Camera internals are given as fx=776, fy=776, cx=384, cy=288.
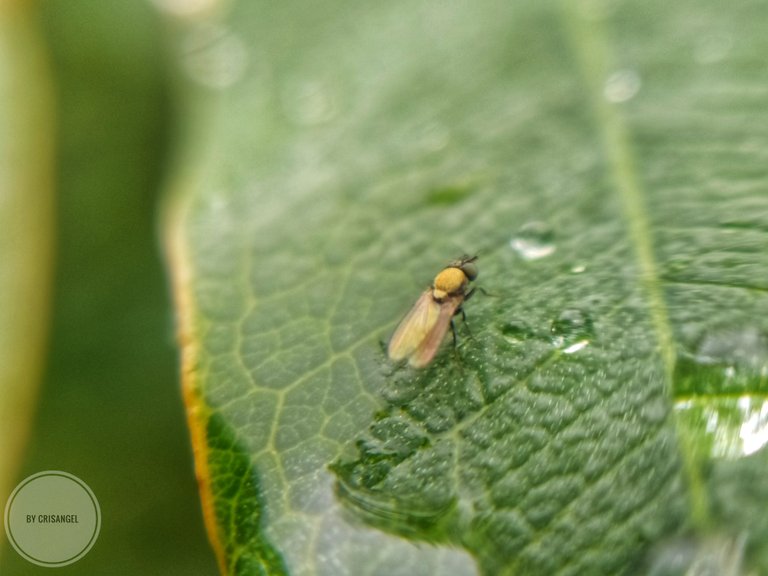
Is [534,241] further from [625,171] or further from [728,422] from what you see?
[728,422]

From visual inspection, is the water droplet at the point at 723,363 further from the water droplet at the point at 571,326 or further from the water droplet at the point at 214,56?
the water droplet at the point at 214,56

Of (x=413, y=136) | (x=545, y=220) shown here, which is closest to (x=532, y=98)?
(x=413, y=136)

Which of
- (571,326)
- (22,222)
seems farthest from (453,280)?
(22,222)

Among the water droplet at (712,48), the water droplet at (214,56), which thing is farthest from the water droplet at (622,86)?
the water droplet at (214,56)

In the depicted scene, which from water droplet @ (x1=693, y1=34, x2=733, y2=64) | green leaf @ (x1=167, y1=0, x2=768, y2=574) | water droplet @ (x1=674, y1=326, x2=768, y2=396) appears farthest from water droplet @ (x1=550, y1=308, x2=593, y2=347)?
water droplet @ (x1=693, y1=34, x2=733, y2=64)

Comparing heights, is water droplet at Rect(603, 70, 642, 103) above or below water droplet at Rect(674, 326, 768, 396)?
above

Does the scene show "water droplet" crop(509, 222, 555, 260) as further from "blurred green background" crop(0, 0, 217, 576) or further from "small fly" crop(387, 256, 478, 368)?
"blurred green background" crop(0, 0, 217, 576)
